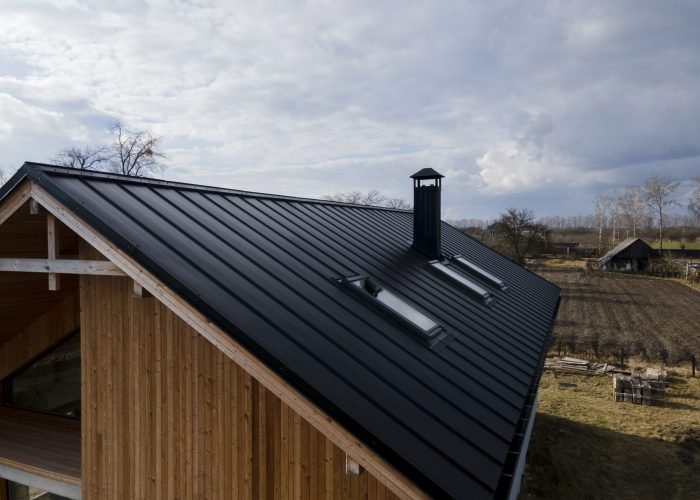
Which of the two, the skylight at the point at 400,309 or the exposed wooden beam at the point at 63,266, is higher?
the exposed wooden beam at the point at 63,266

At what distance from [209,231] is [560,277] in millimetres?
46960

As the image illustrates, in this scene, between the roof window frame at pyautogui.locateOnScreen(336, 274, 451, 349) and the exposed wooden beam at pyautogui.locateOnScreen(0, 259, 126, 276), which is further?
the roof window frame at pyautogui.locateOnScreen(336, 274, 451, 349)

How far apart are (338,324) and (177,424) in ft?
7.43

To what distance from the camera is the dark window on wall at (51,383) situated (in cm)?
874

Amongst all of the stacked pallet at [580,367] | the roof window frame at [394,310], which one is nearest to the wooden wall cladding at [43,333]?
the roof window frame at [394,310]

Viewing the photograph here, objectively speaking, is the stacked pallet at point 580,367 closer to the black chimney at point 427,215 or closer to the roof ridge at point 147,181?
the black chimney at point 427,215

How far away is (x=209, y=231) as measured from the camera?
22.9 ft

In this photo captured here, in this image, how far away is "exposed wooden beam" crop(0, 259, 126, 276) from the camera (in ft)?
18.0

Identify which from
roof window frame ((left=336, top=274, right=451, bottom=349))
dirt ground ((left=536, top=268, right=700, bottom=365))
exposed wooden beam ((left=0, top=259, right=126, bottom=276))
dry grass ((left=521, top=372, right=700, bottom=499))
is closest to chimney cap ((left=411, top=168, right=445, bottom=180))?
roof window frame ((left=336, top=274, right=451, bottom=349))

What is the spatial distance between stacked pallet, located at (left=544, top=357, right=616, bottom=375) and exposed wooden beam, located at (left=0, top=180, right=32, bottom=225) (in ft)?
70.4

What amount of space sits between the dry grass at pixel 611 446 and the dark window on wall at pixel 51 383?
10422 mm

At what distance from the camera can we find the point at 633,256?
5306cm

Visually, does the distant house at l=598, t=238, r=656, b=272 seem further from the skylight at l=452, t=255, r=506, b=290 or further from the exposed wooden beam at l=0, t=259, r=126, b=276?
the exposed wooden beam at l=0, t=259, r=126, b=276

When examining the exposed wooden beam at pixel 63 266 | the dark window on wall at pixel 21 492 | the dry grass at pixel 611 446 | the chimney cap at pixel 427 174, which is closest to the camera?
the exposed wooden beam at pixel 63 266
